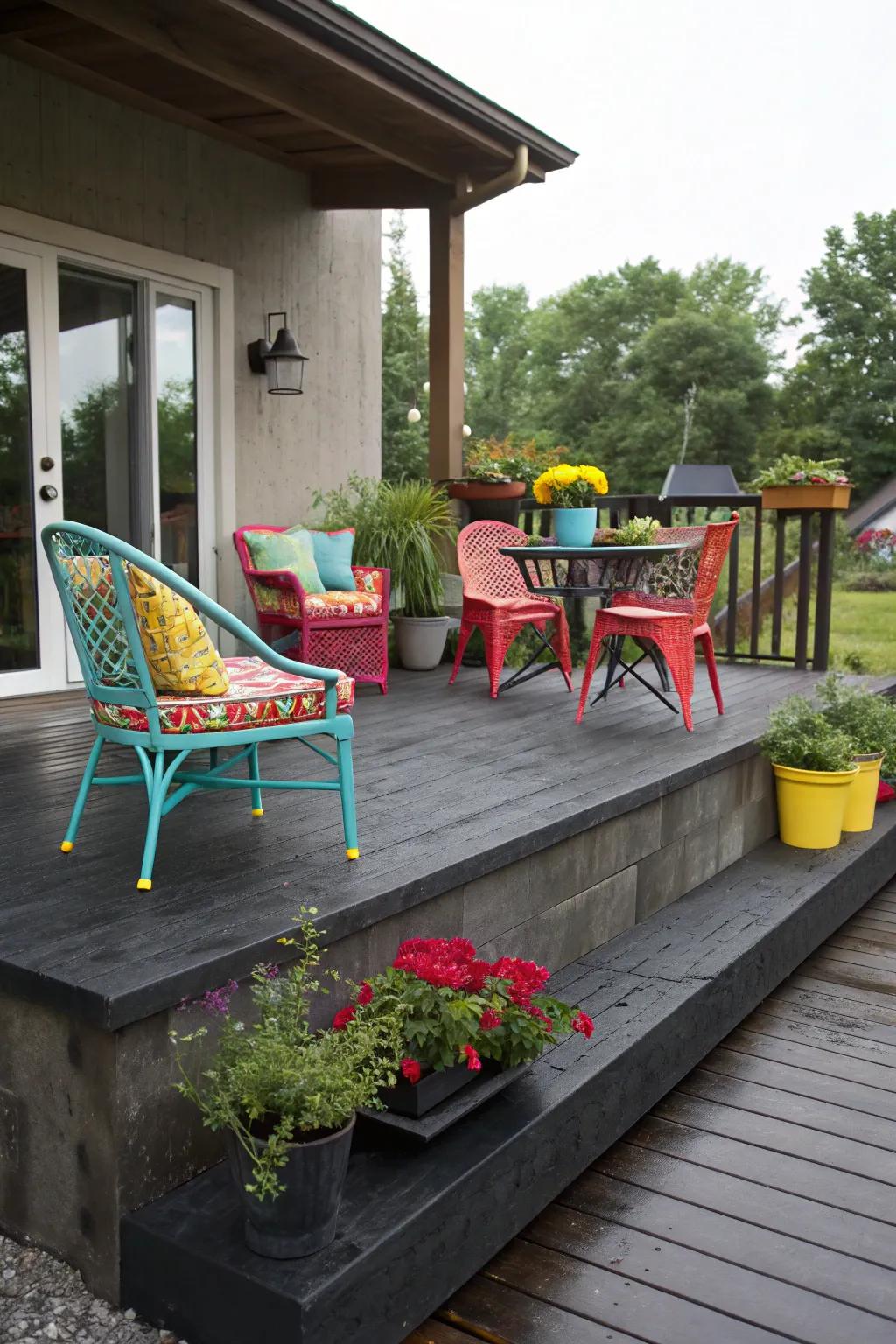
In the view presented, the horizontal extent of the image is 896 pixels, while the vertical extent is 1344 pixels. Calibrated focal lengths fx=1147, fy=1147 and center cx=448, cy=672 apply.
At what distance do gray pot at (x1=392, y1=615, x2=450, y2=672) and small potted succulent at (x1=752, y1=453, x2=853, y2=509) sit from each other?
74.8 inches

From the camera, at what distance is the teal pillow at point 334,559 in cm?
530

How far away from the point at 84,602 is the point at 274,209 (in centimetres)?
414

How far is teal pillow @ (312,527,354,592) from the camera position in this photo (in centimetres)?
530

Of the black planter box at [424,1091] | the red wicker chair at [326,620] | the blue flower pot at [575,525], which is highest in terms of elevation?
the blue flower pot at [575,525]

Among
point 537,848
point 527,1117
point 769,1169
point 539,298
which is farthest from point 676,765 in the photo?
point 539,298

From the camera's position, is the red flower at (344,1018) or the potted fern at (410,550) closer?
the red flower at (344,1018)

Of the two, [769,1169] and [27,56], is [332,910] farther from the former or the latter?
[27,56]

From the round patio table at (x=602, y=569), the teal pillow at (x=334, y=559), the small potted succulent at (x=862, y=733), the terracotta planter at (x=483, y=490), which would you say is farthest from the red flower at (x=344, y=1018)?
the terracotta planter at (x=483, y=490)

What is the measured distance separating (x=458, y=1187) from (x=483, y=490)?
14.8 ft

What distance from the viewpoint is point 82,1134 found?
188 cm

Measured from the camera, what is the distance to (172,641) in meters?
2.45

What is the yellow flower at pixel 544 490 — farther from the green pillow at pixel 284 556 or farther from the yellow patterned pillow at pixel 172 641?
the yellow patterned pillow at pixel 172 641

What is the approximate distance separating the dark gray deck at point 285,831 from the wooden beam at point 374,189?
2.73m

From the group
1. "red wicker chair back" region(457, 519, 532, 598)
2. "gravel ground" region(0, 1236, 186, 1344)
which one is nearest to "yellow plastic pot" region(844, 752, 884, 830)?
"red wicker chair back" region(457, 519, 532, 598)
